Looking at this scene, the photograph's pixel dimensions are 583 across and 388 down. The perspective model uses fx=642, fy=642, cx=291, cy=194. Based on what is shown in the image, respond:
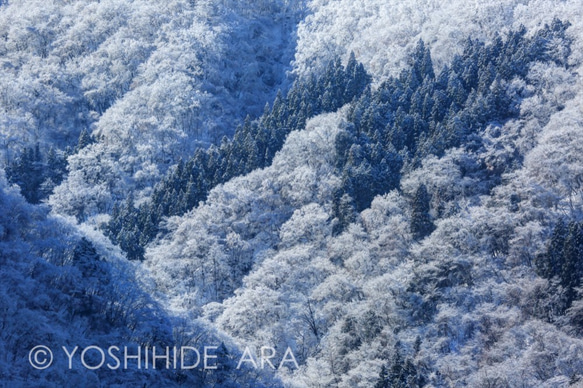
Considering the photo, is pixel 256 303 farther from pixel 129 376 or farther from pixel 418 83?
pixel 418 83

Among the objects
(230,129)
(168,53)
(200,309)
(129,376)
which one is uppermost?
(168,53)

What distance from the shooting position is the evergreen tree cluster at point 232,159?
77062 millimetres

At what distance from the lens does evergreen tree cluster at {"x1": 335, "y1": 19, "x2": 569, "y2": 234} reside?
7719 cm

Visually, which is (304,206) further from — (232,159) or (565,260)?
(565,260)

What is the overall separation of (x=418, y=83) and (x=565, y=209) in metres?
34.0

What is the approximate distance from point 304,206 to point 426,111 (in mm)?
21699

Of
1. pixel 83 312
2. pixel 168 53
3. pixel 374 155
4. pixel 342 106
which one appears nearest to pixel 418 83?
pixel 342 106

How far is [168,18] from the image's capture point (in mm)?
138375
